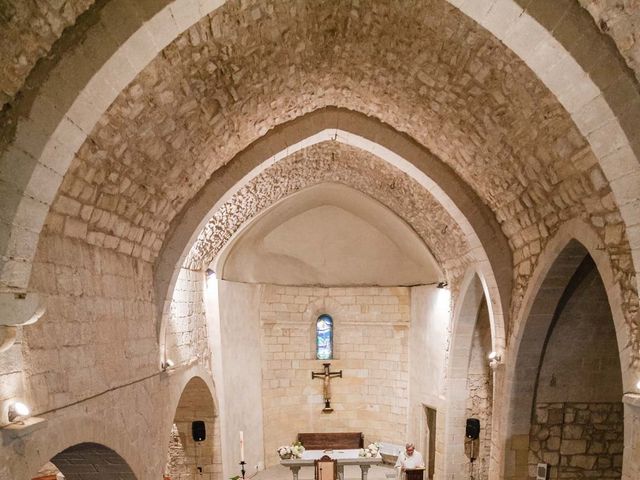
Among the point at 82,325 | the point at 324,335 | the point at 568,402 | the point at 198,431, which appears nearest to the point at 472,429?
the point at 568,402

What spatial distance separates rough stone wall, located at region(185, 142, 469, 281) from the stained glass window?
3.51 meters

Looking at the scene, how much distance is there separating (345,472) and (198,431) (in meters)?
3.65

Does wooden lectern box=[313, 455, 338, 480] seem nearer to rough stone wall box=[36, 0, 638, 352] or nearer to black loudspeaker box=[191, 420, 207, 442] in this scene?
black loudspeaker box=[191, 420, 207, 442]

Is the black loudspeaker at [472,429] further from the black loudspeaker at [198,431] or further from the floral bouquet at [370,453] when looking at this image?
the black loudspeaker at [198,431]

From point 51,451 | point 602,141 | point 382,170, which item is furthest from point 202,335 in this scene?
point 602,141

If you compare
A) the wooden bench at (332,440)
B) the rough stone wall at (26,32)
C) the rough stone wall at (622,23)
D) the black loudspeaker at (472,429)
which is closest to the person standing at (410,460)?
the black loudspeaker at (472,429)

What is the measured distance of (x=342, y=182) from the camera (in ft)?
29.7

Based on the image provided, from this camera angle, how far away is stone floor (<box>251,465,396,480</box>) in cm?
1016

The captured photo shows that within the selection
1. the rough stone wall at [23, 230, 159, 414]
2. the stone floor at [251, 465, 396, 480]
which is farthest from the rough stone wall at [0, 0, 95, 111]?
the stone floor at [251, 465, 396, 480]

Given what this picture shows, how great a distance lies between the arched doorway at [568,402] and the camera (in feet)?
19.5

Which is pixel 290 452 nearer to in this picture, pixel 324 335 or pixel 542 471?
pixel 324 335

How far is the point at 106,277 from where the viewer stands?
4473mm

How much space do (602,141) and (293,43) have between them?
260 centimetres

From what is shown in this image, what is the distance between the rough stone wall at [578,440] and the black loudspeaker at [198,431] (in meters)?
5.09
